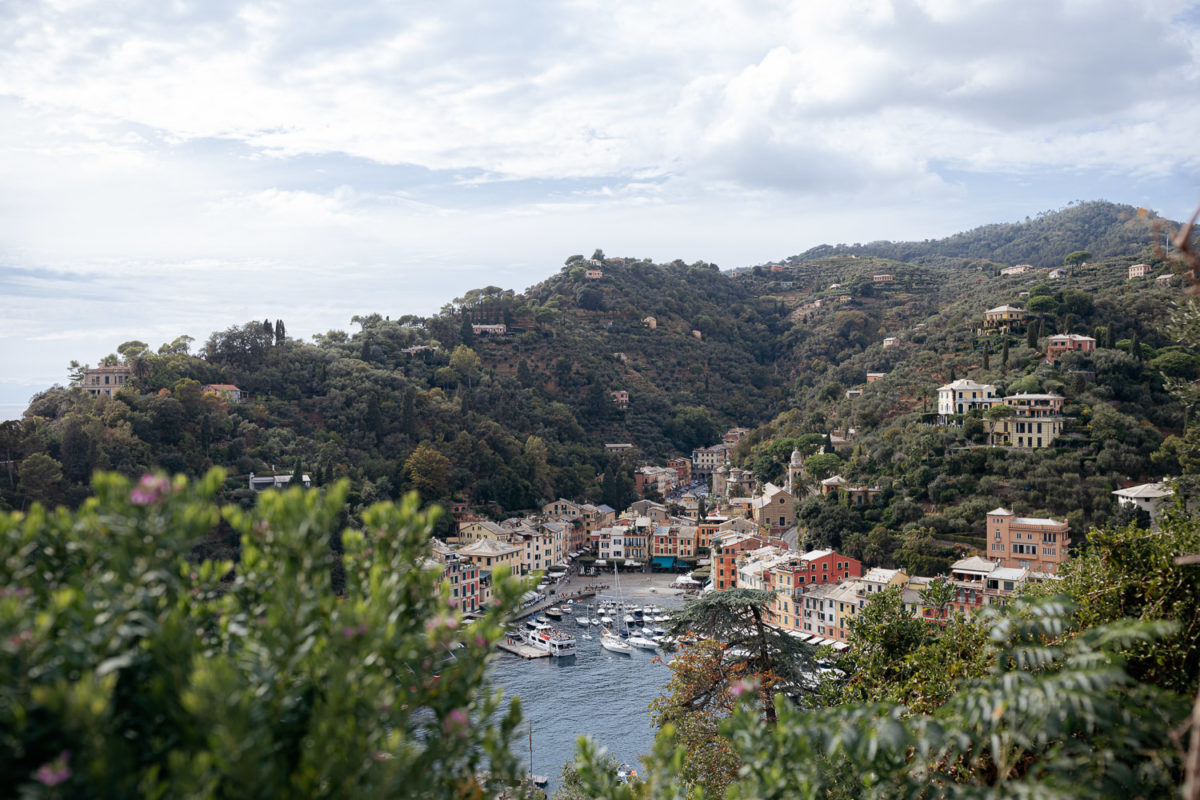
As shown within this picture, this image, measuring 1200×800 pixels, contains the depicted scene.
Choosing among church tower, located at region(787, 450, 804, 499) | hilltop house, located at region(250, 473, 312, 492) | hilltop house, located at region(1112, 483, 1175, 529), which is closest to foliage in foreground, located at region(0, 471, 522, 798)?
hilltop house, located at region(1112, 483, 1175, 529)

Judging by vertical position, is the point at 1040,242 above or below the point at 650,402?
above

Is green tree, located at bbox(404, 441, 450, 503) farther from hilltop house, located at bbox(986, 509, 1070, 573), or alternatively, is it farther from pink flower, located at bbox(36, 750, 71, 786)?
pink flower, located at bbox(36, 750, 71, 786)

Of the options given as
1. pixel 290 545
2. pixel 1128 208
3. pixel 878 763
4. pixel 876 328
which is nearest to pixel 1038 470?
pixel 878 763

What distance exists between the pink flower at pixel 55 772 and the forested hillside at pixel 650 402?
5205 millimetres

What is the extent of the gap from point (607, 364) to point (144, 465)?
45.6 m

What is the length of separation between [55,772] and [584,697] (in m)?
26.1

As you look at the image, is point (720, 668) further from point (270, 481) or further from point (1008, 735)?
point (270, 481)

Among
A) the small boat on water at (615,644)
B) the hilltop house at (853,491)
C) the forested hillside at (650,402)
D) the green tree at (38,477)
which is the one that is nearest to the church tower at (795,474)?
Answer: the forested hillside at (650,402)

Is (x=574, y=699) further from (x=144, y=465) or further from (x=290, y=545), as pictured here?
(x=290, y=545)

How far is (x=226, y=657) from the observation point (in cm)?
330

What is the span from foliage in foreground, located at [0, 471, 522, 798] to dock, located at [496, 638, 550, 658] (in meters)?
29.4

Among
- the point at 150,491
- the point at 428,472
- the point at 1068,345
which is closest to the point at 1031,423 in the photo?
the point at 1068,345

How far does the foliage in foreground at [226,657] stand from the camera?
105 inches

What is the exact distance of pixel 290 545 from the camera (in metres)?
3.35
